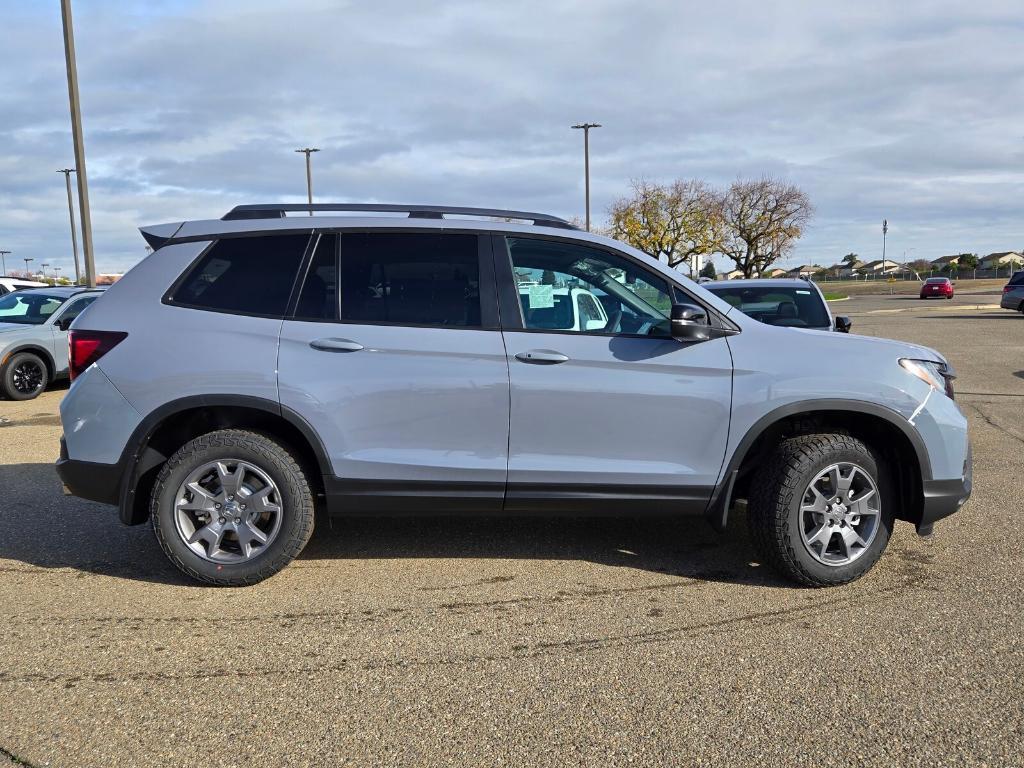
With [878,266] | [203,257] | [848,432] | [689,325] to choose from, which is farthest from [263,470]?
[878,266]

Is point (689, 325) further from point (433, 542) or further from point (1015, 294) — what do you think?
point (1015, 294)

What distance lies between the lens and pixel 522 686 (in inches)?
131

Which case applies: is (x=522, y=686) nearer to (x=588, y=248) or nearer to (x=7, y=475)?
(x=588, y=248)

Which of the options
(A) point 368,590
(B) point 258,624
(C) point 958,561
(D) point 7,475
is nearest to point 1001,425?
(C) point 958,561

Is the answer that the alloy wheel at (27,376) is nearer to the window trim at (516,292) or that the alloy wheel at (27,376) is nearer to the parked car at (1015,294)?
the window trim at (516,292)

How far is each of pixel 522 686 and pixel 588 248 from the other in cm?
223

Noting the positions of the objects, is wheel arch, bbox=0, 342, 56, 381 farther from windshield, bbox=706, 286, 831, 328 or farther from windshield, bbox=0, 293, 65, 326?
windshield, bbox=706, 286, 831, 328

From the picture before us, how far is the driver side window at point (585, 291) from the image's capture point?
4367mm

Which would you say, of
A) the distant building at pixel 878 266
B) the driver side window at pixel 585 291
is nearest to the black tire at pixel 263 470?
the driver side window at pixel 585 291

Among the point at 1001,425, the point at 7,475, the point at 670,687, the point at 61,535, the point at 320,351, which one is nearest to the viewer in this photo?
the point at 670,687

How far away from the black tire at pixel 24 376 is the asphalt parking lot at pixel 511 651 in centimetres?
675

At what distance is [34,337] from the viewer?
11.5 m

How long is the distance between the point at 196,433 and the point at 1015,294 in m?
31.1

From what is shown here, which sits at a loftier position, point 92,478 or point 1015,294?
point 1015,294
